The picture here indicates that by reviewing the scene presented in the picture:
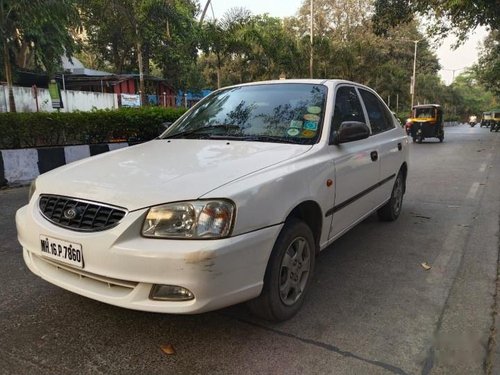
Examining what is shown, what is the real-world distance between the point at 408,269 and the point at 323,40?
984 inches

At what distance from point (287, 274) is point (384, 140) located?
92.7 inches

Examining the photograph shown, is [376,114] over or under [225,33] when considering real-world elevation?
under

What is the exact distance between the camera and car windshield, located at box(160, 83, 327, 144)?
3500 millimetres

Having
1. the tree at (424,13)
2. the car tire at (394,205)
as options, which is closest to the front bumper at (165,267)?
the car tire at (394,205)

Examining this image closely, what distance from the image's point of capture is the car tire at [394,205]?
531 centimetres

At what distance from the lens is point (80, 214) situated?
2.57 metres

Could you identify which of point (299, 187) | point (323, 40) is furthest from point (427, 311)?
point (323, 40)

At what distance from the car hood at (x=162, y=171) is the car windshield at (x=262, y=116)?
0.64ft

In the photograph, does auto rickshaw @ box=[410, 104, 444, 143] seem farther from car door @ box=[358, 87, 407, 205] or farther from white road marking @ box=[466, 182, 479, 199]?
car door @ box=[358, 87, 407, 205]

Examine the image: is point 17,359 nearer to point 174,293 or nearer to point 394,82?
point 174,293

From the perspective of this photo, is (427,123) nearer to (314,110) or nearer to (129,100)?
(129,100)

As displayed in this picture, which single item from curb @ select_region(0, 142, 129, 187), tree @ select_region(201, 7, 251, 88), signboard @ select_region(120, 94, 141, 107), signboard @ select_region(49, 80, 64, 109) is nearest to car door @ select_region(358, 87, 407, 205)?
curb @ select_region(0, 142, 129, 187)

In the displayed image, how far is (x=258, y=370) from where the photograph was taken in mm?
2465

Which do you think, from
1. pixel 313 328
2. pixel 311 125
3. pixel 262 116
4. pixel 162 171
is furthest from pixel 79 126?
pixel 313 328
